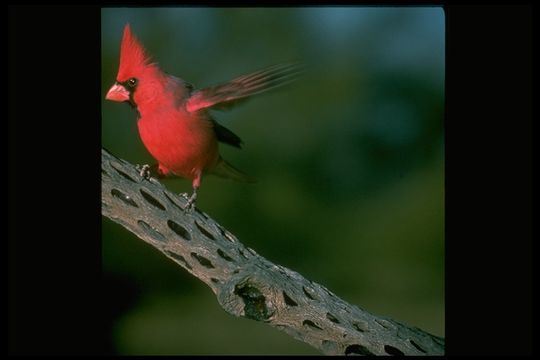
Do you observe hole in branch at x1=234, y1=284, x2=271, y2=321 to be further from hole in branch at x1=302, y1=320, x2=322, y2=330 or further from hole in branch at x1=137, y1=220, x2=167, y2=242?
Answer: hole in branch at x1=137, y1=220, x2=167, y2=242

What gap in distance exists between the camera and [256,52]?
3547 mm

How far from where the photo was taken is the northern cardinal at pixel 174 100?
3.50m

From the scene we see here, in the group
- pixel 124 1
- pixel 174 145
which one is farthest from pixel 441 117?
pixel 124 1

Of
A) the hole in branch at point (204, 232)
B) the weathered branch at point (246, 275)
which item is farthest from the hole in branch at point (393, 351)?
the hole in branch at point (204, 232)

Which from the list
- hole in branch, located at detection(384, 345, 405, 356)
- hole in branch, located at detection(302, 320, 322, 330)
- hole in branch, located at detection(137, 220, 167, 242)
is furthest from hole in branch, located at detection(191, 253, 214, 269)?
hole in branch, located at detection(384, 345, 405, 356)

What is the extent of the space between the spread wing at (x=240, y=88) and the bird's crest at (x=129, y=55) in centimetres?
25

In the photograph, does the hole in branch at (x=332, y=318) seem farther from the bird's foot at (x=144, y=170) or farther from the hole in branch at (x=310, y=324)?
the bird's foot at (x=144, y=170)

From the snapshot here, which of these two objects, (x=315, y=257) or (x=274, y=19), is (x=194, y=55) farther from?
(x=315, y=257)

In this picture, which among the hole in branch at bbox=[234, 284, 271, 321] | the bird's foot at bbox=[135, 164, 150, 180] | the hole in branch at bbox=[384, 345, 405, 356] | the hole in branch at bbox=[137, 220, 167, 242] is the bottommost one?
the hole in branch at bbox=[384, 345, 405, 356]

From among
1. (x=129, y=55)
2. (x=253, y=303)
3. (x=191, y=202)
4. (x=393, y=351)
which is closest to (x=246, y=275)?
(x=253, y=303)

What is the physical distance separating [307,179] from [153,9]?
0.91 metres

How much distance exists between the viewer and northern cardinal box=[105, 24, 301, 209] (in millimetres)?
3500

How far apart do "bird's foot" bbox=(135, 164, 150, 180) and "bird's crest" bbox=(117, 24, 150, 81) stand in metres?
0.35

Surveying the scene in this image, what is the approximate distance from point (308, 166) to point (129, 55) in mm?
831
